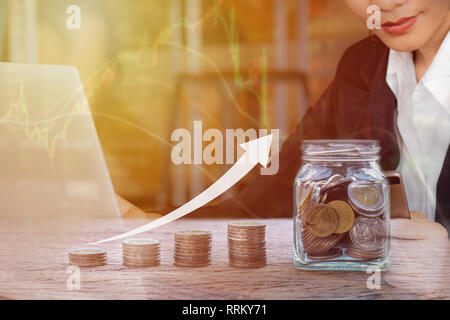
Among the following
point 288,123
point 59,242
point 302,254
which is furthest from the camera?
point 288,123

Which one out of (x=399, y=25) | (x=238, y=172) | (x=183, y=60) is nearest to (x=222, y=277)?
(x=399, y=25)

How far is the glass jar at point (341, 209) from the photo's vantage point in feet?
2.36

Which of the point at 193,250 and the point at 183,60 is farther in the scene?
the point at 183,60

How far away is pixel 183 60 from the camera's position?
306 centimetres

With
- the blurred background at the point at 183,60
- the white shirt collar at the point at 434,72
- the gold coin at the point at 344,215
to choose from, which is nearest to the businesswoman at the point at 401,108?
the white shirt collar at the point at 434,72

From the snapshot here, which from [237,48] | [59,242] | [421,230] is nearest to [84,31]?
[237,48]

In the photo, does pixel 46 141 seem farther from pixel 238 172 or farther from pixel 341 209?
pixel 238 172

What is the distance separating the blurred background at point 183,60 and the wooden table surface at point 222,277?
1.66m

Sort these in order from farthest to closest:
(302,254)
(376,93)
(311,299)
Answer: (376,93) < (302,254) < (311,299)

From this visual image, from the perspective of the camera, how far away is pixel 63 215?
1285mm

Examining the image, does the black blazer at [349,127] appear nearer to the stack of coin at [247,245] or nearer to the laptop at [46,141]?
the laptop at [46,141]

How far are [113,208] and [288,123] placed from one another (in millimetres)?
1614

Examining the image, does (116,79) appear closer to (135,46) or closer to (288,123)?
(135,46)

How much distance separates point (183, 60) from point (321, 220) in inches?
97.8
